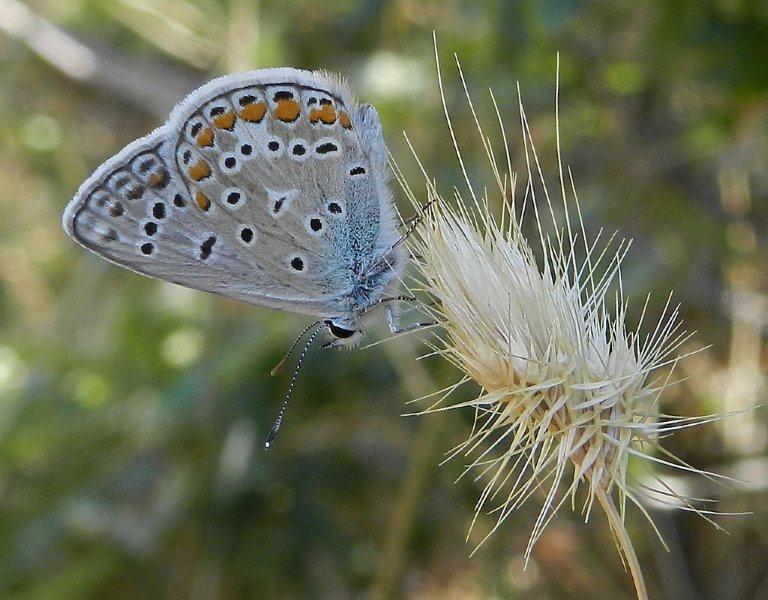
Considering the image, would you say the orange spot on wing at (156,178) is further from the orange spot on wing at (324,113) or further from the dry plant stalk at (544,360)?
the dry plant stalk at (544,360)

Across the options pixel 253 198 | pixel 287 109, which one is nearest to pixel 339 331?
pixel 253 198

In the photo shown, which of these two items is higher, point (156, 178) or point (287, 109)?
point (287, 109)

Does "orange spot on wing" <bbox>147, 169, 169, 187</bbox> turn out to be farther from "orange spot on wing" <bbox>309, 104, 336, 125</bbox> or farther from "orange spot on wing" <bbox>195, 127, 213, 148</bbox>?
"orange spot on wing" <bbox>309, 104, 336, 125</bbox>

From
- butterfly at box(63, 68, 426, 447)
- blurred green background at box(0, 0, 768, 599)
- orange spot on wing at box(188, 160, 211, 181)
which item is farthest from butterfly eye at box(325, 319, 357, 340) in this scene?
blurred green background at box(0, 0, 768, 599)

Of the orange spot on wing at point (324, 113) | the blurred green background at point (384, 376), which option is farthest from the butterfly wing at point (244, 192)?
the blurred green background at point (384, 376)

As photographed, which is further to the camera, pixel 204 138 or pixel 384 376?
pixel 384 376

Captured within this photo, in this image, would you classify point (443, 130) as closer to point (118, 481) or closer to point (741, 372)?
point (741, 372)

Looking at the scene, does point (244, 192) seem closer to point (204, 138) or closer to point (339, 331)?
point (204, 138)

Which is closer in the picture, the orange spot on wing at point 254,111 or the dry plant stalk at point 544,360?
the dry plant stalk at point 544,360
